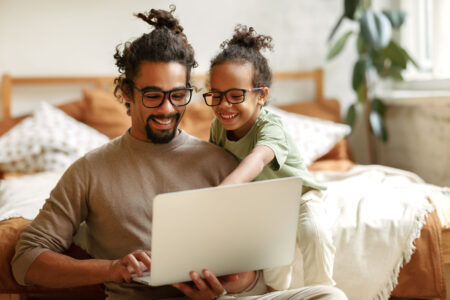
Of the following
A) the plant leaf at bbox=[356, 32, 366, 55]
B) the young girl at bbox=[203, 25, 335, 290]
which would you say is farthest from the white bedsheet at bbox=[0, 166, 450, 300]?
the plant leaf at bbox=[356, 32, 366, 55]

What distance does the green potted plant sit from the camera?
2.75m

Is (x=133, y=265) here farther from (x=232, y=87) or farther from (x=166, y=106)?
(x=232, y=87)

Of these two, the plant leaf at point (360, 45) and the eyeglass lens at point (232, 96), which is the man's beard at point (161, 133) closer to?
the eyeglass lens at point (232, 96)

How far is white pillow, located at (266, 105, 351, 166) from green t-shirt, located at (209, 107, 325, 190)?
981 mm

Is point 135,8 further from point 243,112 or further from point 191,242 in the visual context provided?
point 191,242

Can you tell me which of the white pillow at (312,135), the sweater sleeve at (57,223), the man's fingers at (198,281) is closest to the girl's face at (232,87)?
the sweater sleeve at (57,223)

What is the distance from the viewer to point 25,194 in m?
1.98

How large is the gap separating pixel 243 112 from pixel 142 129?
0.33m

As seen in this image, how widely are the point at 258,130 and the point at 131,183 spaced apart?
1.46 feet

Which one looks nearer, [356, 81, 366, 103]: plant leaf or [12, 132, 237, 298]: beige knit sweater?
[12, 132, 237, 298]: beige knit sweater

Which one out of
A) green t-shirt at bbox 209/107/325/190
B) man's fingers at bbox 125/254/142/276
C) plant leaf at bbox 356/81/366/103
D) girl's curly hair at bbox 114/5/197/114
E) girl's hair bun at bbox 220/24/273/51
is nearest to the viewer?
man's fingers at bbox 125/254/142/276

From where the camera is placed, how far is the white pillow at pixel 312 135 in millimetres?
2672

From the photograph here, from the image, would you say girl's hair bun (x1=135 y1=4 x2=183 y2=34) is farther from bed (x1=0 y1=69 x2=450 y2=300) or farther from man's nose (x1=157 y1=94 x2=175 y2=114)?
bed (x1=0 y1=69 x2=450 y2=300)

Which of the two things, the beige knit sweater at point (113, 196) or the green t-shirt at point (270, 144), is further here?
the green t-shirt at point (270, 144)
